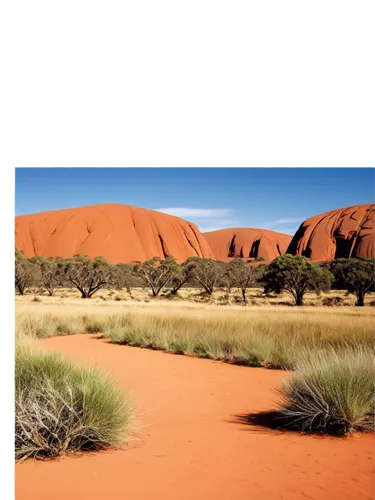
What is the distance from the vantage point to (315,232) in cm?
462

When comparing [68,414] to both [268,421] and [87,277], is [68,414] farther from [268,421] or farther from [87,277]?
[87,277]

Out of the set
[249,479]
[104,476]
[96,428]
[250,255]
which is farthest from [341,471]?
[250,255]

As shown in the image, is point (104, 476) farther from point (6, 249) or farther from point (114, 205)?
point (114, 205)

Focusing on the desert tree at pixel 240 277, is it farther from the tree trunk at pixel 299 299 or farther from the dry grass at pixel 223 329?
the dry grass at pixel 223 329

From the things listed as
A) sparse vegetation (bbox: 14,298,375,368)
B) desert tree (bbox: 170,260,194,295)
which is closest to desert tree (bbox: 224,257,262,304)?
desert tree (bbox: 170,260,194,295)

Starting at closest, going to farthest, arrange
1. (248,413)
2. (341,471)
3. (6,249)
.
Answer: (6,249)
(341,471)
(248,413)

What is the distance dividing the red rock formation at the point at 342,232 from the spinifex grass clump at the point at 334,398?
4.60 ft

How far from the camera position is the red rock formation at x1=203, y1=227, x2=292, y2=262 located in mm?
5008

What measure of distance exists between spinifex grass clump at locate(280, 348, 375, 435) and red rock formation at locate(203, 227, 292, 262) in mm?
1527

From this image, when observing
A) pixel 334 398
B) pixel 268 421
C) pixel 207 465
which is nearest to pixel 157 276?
pixel 268 421

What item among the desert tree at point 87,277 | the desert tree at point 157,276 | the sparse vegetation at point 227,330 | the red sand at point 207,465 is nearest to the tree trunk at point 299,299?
the sparse vegetation at point 227,330

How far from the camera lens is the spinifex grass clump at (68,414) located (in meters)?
3.98

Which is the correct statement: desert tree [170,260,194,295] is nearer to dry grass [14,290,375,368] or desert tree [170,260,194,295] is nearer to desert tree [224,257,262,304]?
desert tree [224,257,262,304]

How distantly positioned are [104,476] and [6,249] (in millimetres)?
1910
